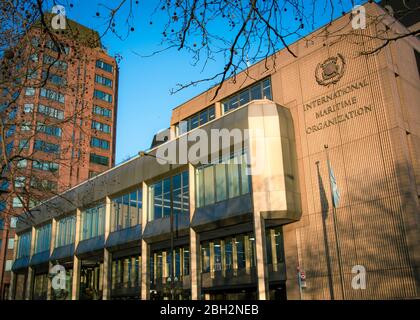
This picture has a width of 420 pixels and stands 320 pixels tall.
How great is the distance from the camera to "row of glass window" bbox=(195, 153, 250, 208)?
91.3 feet

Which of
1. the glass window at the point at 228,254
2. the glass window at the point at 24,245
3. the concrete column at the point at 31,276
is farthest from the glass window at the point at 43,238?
the glass window at the point at 228,254

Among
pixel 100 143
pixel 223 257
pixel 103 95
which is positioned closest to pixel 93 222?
pixel 223 257

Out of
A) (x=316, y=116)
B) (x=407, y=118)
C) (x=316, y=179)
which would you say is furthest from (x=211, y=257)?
(x=407, y=118)

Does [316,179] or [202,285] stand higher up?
[316,179]

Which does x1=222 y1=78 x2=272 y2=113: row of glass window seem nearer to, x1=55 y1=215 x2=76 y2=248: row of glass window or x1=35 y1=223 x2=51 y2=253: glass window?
x1=55 y1=215 x2=76 y2=248: row of glass window

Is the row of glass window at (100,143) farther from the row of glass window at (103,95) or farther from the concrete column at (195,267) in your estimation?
the concrete column at (195,267)

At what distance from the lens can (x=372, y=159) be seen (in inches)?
966

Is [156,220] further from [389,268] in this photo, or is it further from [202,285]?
[389,268]

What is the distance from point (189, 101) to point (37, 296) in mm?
32775

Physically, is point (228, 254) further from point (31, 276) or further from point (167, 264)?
point (31, 276)

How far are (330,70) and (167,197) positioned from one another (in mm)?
15799

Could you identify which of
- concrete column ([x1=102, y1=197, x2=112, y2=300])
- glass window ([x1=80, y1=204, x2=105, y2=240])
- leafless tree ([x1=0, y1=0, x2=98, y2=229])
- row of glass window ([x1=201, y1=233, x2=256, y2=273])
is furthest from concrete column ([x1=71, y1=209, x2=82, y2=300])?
leafless tree ([x1=0, y1=0, x2=98, y2=229])

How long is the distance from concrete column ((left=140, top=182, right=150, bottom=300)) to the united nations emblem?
16.9 meters
